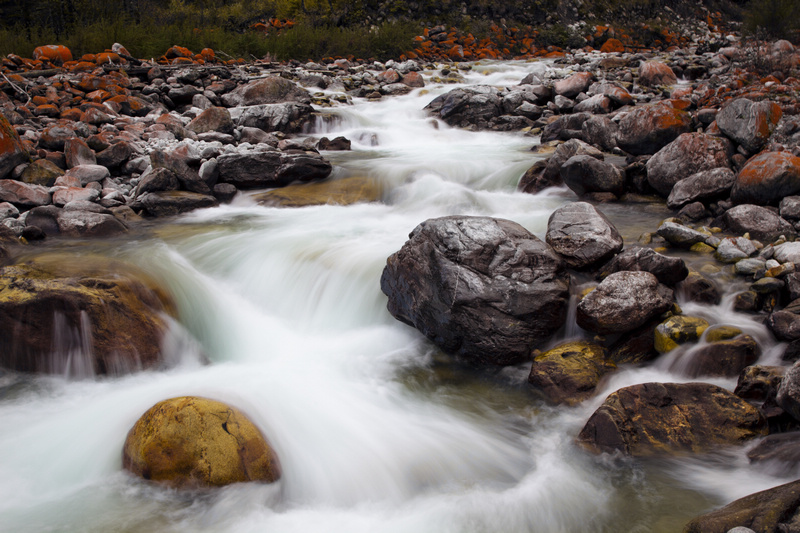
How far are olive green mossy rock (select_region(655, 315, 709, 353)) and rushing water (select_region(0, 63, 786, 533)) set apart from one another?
171mm

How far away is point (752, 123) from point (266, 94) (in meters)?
11.2

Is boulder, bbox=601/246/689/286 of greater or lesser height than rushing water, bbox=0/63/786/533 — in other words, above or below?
above

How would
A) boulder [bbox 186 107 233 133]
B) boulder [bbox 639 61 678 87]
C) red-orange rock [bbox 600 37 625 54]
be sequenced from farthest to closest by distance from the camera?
red-orange rock [bbox 600 37 625 54], boulder [bbox 639 61 678 87], boulder [bbox 186 107 233 133]

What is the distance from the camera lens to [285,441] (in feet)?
12.8

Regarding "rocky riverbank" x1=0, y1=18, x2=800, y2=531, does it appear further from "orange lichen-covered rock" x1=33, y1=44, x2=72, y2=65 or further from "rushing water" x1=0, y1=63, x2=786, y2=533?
"orange lichen-covered rock" x1=33, y1=44, x2=72, y2=65

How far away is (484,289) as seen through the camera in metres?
4.72

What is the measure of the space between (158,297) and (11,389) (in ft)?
4.78

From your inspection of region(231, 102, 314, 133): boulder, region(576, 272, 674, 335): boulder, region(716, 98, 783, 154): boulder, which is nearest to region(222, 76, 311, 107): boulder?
region(231, 102, 314, 133): boulder

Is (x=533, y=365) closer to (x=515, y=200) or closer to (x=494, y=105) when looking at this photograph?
(x=515, y=200)

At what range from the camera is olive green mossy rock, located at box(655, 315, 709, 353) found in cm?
442

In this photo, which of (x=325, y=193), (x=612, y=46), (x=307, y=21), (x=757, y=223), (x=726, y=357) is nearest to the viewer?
(x=726, y=357)

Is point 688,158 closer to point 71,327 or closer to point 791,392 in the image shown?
point 791,392

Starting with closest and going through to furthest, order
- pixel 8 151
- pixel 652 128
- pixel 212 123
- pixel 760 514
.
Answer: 1. pixel 760 514
2. pixel 8 151
3. pixel 652 128
4. pixel 212 123

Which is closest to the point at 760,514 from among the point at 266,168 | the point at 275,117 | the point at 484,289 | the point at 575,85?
the point at 484,289
